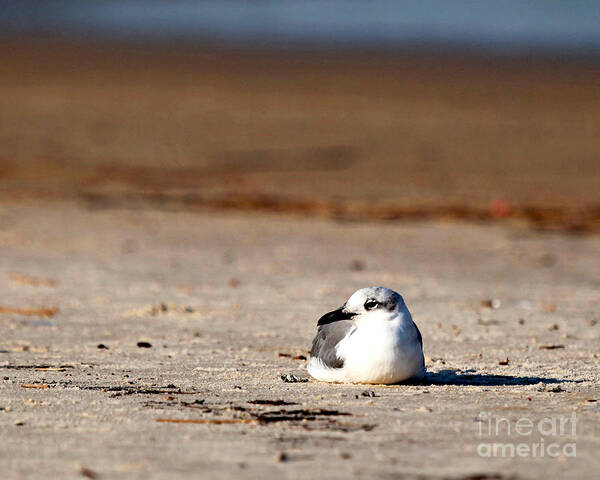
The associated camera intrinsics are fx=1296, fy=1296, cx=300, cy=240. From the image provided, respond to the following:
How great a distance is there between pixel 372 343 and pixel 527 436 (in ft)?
3.62

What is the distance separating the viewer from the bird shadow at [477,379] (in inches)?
274

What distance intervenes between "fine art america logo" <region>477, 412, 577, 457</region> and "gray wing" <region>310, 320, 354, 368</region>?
89cm

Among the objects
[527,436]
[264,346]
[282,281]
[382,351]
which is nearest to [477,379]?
[382,351]

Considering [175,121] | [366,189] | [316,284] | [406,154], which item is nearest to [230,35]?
[175,121]

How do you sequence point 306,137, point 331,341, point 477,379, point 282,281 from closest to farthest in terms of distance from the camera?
1. point 331,341
2. point 477,379
3. point 282,281
4. point 306,137

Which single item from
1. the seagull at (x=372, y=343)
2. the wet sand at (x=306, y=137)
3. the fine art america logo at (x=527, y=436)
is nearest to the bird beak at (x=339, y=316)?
the seagull at (x=372, y=343)

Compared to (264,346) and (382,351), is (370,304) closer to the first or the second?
(382,351)

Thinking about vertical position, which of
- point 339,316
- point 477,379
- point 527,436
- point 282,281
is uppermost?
point 282,281

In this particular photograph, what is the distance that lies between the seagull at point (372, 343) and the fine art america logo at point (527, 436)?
0.60 meters

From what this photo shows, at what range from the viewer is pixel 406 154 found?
80.6 ft

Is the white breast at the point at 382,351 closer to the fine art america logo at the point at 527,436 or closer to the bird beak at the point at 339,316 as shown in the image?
the bird beak at the point at 339,316

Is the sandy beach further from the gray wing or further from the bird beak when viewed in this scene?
the bird beak

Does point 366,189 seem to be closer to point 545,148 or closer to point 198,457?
point 545,148

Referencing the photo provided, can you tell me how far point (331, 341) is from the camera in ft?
22.1
